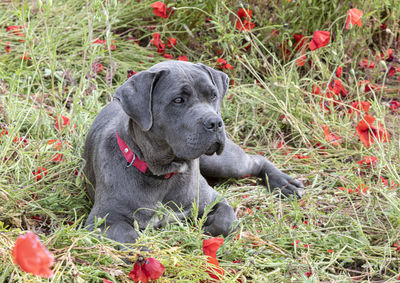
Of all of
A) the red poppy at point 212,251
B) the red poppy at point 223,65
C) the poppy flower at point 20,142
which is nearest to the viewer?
the red poppy at point 212,251

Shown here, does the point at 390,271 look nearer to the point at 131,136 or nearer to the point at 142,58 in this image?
the point at 131,136

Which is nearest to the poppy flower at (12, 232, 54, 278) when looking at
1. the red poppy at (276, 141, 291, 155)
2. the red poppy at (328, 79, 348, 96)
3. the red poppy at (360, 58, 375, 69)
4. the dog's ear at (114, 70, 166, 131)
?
the dog's ear at (114, 70, 166, 131)

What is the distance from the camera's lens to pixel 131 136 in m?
3.57

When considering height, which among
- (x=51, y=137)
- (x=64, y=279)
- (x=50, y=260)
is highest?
(x=50, y=260)

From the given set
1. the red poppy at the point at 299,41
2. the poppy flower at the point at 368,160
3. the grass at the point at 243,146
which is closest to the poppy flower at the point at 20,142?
the grass at the point at 243,146

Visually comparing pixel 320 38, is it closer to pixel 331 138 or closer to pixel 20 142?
pixel 331 138

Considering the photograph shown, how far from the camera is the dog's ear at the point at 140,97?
334 centimetres

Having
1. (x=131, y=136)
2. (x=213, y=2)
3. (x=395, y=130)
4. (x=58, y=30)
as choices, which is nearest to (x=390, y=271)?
(x=131, y=136)

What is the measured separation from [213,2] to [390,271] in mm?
3276

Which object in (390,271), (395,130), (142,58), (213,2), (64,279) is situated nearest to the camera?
(64,279)

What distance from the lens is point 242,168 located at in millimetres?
4520

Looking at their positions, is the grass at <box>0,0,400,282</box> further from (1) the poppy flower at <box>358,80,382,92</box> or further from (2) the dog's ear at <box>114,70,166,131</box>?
(2) the dog's ear at <box>114,70,166,131</box>

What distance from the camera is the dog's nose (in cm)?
324

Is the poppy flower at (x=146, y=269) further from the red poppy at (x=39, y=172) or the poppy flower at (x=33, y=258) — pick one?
the red poppy at (x=39, y=172)
